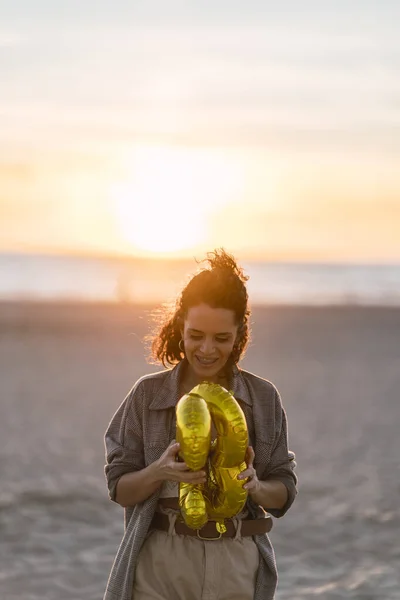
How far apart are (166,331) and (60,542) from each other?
4.48 m

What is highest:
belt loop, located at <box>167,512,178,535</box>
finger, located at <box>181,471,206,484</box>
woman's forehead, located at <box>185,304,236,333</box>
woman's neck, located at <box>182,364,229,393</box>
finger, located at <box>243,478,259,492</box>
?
woman's forehead, located at <box>185,304,236,333</box>

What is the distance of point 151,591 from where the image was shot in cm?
371

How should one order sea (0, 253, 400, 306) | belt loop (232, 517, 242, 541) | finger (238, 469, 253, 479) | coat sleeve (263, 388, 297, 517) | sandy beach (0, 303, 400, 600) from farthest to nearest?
sea (0, 253, 400, 306) < sandy beach (0, 303, 400, 600) < coat sleeve (263, 388, 297, 517) < belt loop (232, 517, 242, 541) < finger (238, 469, 253, 479)

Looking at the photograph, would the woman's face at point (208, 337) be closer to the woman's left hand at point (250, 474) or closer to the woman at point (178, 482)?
the woman at point (178, 482)

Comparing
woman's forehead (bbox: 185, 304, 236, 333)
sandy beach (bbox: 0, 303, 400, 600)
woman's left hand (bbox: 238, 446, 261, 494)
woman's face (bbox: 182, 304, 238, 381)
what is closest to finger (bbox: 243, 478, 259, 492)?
woman's left hand (bbox: 238, 446, 261, 494)

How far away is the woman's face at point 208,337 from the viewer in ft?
12.3

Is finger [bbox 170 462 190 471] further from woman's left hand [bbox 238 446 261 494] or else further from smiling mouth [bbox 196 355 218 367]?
smiling mouth [bbox 196 355 218 367]

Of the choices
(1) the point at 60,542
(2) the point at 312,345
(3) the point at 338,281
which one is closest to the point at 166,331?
(1) the point at 60,542

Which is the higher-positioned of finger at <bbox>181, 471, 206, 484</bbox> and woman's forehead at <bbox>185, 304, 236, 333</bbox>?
woman's forehead at <bbox>185, 304, 236, 333</bbox>

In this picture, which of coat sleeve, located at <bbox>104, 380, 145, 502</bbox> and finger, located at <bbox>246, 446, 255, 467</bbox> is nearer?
finger, located at <bbox>246, 446, 255, 467</bbox>

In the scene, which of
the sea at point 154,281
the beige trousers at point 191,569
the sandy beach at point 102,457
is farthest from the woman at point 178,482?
the sea at point 154,281

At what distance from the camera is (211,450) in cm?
358

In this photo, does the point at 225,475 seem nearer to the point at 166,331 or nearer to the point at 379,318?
the point at 166,331

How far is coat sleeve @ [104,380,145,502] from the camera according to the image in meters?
3.81
